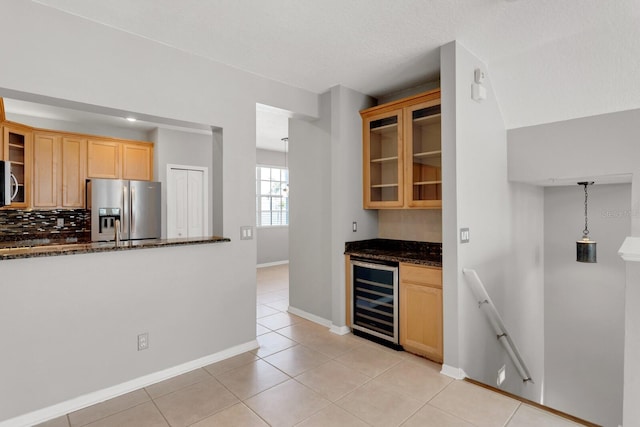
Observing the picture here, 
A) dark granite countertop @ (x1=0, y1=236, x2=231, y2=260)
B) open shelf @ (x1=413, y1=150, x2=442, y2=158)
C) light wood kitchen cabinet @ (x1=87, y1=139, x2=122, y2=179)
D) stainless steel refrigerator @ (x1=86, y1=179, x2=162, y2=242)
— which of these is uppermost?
light wood kitchen cabinet @ (x1=87, y1=139, x2=122, y2=179)

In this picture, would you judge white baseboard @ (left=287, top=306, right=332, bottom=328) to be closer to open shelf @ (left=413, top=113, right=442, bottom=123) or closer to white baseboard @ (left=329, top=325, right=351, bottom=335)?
white baseboard @ (left=329, top=325, right=351, bottom=335)

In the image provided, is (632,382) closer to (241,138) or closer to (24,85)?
(241,138)

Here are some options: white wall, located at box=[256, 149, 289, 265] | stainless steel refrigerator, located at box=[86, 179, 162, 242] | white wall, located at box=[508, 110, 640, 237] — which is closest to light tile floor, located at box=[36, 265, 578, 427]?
white wall, located at box=[508, 110, 640, 237]

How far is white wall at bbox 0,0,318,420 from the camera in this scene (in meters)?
2.12

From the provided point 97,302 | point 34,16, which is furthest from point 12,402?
point 34,16

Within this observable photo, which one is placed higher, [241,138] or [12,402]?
[241,138]

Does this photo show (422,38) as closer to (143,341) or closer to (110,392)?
(143,341)

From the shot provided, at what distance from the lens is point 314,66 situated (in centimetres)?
314

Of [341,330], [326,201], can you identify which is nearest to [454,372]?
[341,330]

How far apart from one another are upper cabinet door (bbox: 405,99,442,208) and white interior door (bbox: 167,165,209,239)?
401cm

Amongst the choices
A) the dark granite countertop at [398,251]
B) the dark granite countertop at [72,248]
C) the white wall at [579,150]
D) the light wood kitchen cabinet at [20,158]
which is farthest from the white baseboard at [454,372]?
the light wood kitchen cabinet at [20,158]

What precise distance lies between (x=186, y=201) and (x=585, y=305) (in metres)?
6.22

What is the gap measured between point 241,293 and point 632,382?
280 centimetres

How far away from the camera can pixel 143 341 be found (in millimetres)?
2594
